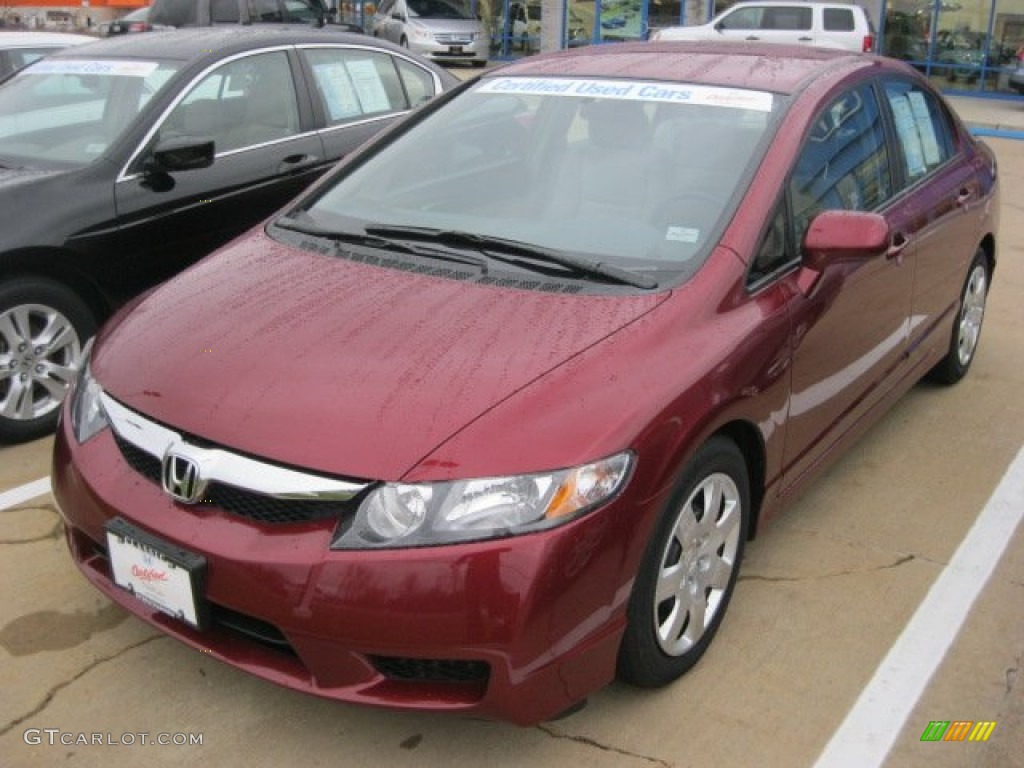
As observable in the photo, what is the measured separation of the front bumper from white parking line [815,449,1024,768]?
2.26ft

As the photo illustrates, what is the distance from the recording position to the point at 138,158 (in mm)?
4547

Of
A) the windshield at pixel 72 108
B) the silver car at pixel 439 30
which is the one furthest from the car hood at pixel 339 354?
the silver car at pixel 439 30

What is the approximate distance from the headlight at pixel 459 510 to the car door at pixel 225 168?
2.72 m

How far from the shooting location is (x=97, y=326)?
443 cm

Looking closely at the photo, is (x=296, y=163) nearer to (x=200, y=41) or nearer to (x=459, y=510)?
(x=200, y=41)

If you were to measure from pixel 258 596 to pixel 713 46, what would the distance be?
272 centimetres

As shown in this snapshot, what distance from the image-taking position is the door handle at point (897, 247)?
3.68 metres

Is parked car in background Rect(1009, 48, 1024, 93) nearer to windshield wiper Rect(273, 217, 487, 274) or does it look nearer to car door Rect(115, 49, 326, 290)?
car door Rect(115, 49, 326, 290)

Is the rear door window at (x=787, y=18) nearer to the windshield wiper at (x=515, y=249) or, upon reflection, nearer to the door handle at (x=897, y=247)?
the door handle at (x=897, y=247)

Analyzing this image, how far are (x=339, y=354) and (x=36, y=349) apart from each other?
2172 millimetres

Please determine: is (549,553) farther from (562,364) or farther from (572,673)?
(562,364)

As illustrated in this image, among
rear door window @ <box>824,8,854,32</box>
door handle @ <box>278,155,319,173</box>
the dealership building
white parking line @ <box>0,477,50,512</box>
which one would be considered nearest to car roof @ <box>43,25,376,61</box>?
door handle @ <box>278,155,319,173</box>

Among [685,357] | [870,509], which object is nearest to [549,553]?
[685,357]

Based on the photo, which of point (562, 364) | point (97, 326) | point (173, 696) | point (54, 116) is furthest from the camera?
point (54, 116)
